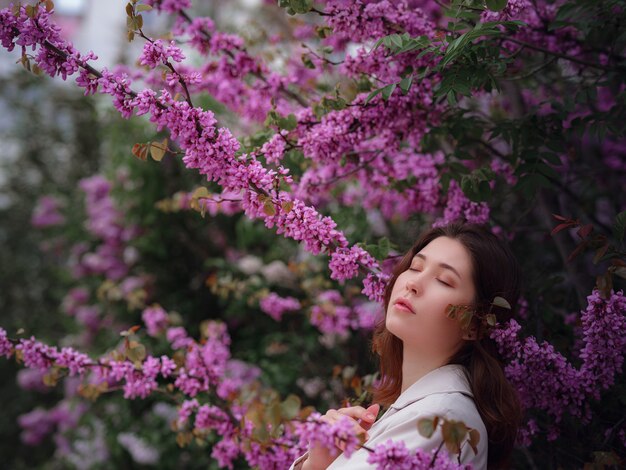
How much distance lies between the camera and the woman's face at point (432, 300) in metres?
1.23

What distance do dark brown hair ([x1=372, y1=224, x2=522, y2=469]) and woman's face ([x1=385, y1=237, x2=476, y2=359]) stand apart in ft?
0.10

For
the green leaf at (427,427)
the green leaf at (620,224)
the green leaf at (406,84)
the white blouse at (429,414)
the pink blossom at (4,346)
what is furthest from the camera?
the pink blossom at (4,346)

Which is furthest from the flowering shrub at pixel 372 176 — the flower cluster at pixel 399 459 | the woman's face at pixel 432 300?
the woman's face at pixel 432 300

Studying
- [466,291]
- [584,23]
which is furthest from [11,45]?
[584,23]

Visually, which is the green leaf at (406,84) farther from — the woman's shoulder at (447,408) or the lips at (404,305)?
the woman's shoulder at (447,408)

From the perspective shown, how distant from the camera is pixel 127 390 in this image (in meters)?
1.55

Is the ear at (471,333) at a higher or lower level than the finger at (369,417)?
higher

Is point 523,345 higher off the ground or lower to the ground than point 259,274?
higher

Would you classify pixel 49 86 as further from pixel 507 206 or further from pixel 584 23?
pixel 584 23

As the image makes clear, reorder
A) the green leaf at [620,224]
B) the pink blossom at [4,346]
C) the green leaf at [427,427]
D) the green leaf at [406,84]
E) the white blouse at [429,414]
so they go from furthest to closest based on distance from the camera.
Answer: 1. the pink blossom at [4,346]
2. the green leaf at [406,84]
3. the green leaf at [620,224]
4. the white blouse at [429,414]
5. the green leaf at [427,427]

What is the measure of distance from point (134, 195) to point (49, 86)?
2.66m

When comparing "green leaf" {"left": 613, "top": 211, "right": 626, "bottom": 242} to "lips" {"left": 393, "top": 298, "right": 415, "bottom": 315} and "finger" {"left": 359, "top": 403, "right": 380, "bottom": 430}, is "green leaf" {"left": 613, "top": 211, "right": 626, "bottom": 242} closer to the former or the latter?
"lips" {"left": 393, "top": 298, "right": 415, "bottom": 315}

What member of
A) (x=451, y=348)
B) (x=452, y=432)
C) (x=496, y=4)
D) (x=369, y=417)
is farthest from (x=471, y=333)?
(x=496, y=4)

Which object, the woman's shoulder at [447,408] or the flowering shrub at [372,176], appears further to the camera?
the flowering shrub at [372,176]
